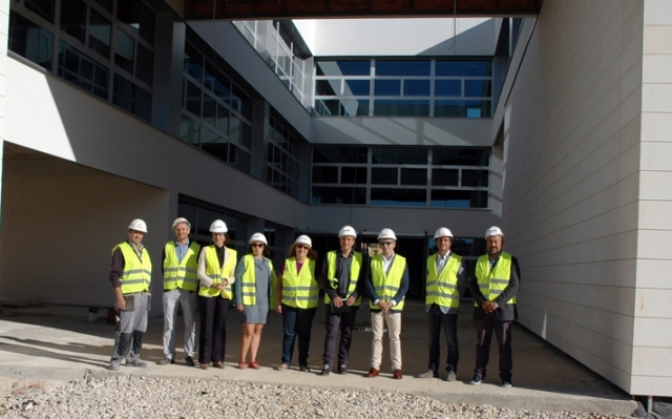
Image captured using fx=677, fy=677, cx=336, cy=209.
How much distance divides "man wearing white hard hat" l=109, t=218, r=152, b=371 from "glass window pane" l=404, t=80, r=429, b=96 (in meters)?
19.7

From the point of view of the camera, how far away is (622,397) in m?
6.68

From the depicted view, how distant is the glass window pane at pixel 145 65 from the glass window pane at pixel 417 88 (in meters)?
14.0

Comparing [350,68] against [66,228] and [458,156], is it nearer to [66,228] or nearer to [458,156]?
[458,156]

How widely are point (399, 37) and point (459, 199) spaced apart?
670cm

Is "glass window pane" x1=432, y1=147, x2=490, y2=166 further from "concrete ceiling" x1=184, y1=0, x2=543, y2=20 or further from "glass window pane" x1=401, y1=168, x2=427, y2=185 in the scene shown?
"concrete ceiling" x1=184, y1=0, x2=543, y2=20

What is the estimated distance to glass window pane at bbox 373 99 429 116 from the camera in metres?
26.3

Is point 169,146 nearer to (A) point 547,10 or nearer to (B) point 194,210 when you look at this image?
(B) point 194,210

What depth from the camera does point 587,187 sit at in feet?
28.2

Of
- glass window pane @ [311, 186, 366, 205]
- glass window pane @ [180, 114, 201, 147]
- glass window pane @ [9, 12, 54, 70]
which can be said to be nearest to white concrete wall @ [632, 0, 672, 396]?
glass window pane @ [9, 12, 54, 70]

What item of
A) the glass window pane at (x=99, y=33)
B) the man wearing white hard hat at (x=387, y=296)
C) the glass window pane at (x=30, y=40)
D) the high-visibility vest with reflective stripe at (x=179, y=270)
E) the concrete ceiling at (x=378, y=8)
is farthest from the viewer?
the concrete ceiling at (x=378, y=8)

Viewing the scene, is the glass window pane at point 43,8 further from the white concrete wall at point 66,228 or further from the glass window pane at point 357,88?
the glass window pane at point 357,88

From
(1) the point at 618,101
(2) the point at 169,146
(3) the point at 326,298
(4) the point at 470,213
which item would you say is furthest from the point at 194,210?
(4) the point at 470,213

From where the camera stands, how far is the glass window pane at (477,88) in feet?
84.9

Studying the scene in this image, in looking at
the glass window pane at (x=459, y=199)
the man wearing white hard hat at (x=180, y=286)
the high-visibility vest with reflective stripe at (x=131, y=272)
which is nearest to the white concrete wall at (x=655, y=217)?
the man wearing white hard hat at (x=180, y=286)
